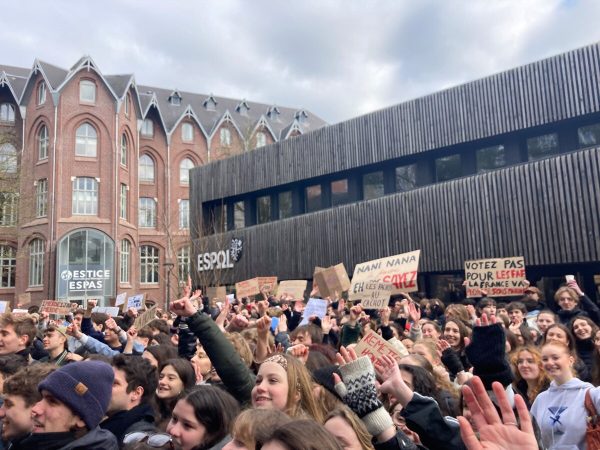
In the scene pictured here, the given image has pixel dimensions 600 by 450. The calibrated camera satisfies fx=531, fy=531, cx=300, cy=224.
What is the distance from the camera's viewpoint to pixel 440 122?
20.1m

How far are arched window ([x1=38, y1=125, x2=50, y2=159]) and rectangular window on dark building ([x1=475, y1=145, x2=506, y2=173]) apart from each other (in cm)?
2998

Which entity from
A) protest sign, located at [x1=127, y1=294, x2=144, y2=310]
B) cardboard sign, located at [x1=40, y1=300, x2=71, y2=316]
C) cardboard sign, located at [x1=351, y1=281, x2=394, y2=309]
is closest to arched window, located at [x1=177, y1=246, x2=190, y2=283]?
protest sign, located at [x1=127, y1=294, x2=144, y2=310]

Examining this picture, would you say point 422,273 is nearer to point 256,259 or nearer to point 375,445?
point 256,259

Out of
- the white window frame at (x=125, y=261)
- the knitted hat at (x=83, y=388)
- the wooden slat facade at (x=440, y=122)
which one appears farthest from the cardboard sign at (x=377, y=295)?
the white window frame at (x=125, y=261)

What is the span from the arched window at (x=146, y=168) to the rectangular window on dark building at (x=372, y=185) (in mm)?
25569

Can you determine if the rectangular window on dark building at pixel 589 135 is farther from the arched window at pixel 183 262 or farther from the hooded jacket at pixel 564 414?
the arched window at pixel 183 262

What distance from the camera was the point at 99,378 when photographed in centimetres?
318

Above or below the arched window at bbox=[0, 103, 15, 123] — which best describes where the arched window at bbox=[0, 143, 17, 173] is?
below

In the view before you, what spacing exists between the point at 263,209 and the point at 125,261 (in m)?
16.4

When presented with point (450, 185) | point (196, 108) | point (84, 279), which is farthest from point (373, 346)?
point (196, 108)

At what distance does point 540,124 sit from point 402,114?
5526mm

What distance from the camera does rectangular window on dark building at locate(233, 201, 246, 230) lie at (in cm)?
2869

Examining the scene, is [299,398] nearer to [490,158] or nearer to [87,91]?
[490,158]

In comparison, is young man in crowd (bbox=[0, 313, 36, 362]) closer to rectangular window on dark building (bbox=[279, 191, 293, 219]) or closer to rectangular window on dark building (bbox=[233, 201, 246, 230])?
rectangular window on dark building (bbox=[279, 191, 293, 219])
